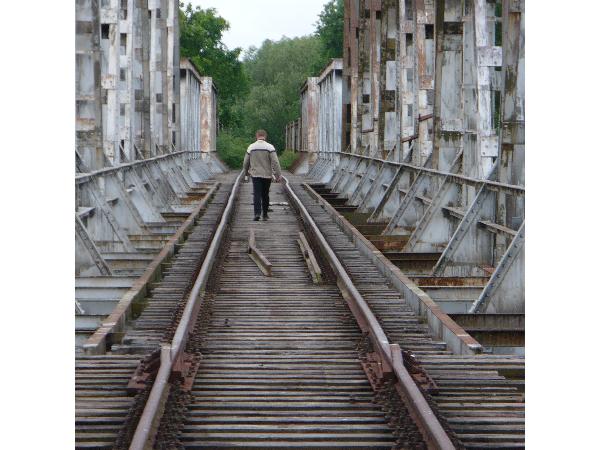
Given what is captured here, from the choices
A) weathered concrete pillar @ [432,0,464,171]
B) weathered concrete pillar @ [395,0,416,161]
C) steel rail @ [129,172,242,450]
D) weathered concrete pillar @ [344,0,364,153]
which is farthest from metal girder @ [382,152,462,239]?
weathered concrete pillar @ [344,0,364,153]

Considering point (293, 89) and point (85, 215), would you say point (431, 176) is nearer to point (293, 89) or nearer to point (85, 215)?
point (85, 215)

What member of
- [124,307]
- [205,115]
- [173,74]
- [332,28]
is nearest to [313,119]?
[205,115]

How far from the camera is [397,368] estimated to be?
6062 mm

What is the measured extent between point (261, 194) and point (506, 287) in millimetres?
8272

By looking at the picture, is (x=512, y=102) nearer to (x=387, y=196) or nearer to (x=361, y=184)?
(x=387, y=196)

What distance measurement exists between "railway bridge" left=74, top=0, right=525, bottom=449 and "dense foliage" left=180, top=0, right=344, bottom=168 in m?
35.8

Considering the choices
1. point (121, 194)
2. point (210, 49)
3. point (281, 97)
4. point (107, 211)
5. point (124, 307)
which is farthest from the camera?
point (281, 97)

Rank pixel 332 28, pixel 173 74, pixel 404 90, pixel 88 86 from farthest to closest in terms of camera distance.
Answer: pixel 332 28
pixel 173 74
pixel 404 90
pixel 88 86

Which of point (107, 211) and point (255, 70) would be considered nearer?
point (107, 211)

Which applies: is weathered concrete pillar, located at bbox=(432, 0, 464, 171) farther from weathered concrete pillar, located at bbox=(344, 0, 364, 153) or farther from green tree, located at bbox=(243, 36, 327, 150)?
green tree, located at bbox=(243, 36, 327, 150)

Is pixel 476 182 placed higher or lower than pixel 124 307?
higher

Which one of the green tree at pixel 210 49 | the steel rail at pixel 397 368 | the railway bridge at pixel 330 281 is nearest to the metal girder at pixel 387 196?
the railway bridge at pixel 330 281

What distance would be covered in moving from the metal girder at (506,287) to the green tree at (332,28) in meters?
61.4
